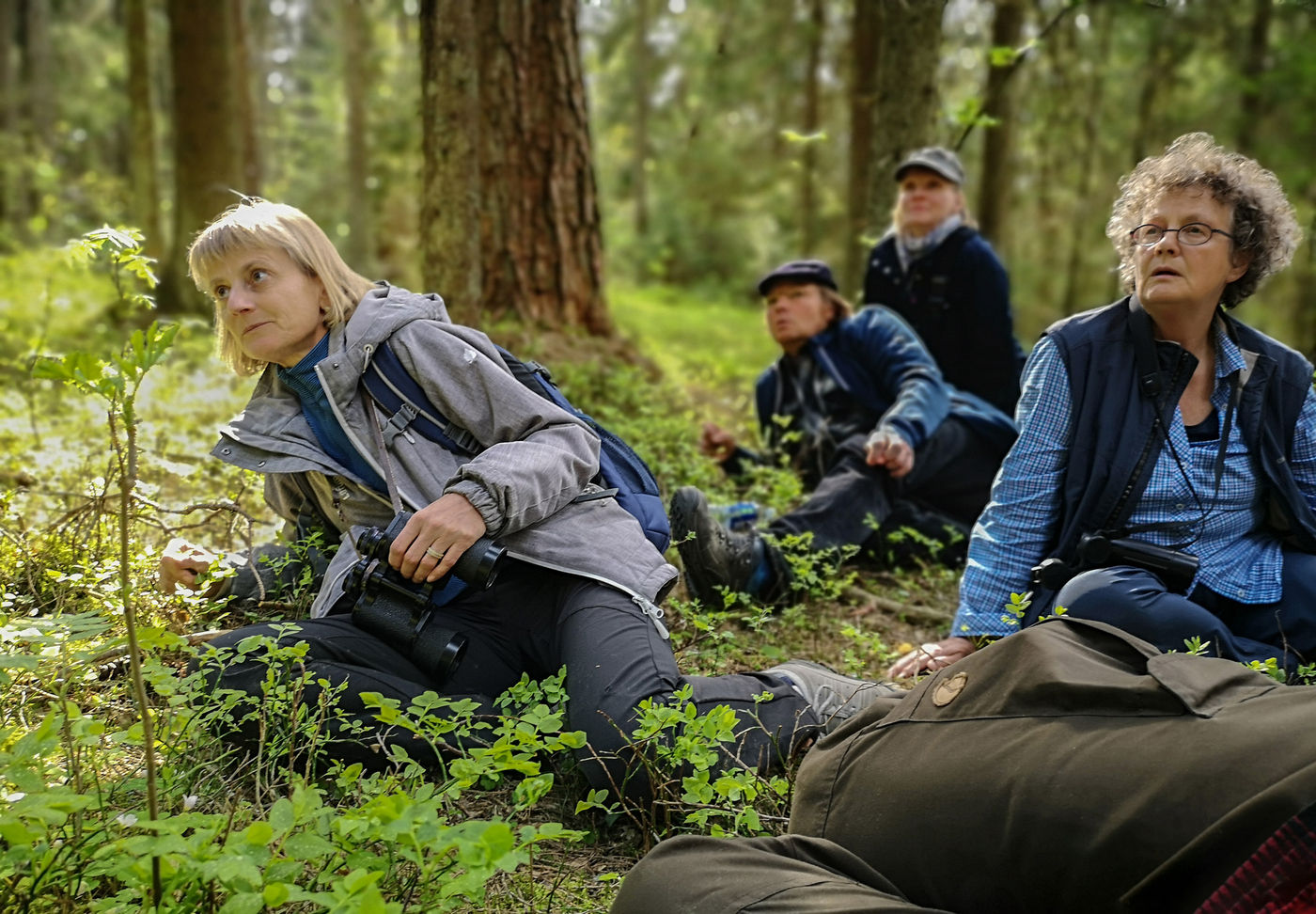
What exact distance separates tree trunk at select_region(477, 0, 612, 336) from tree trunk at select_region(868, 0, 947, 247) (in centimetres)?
211

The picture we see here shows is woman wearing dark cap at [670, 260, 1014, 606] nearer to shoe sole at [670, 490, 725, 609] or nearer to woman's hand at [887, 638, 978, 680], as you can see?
shoe sole at [670, 490, 725, 609]

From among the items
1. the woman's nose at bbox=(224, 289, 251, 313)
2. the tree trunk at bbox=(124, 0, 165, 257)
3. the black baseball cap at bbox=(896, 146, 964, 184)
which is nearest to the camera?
the woman's nose at bbox=(224, 289, 251, 313)

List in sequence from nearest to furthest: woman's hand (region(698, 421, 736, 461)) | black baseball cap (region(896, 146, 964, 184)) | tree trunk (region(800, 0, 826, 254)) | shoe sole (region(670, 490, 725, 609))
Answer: shoe sole (region(670, 490, 725, 609))
woman's hand (region(698, 421, 736, 461))
black baseball cap (region(896, 146, 964, 184))
tree trunk (region(800, 0, 826, 254))

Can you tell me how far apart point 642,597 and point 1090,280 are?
65.5 feet

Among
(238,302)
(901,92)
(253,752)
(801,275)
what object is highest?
(901,92)

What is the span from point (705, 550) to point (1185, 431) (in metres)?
1.64

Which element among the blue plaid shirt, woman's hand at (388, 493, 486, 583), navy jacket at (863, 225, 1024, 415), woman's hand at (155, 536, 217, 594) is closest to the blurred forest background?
navy jacket at (863, 225, 1024, 415)

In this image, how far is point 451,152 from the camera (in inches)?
184

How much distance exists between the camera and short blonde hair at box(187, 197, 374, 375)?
2814mm

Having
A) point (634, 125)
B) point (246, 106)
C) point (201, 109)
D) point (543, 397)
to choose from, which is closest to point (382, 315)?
point (543, 397)

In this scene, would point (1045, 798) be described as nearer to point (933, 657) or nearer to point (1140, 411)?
point (933, 657)

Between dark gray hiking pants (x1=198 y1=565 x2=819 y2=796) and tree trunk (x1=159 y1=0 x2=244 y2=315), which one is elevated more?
tree trunk (x1=159 y1=0 x2=244 y2=315)

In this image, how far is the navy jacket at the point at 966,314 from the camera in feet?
18.0

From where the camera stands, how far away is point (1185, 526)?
2986 mm
